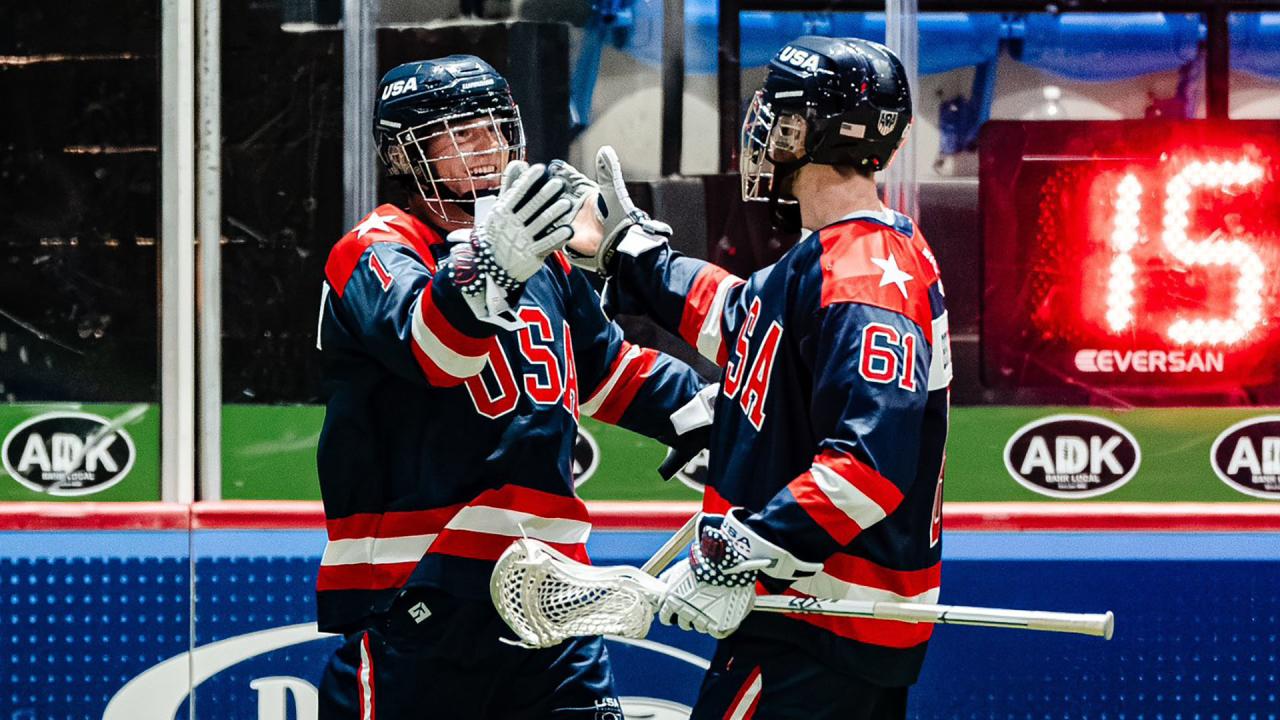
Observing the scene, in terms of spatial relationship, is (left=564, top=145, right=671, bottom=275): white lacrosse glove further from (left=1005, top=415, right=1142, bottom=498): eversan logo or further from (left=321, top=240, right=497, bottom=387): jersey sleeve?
(left=1005, top=415, right=1142, bottom=498): eversan logo

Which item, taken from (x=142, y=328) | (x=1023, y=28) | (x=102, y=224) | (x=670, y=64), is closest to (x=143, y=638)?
(x=142, y=328)

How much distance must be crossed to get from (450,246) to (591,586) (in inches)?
27.9

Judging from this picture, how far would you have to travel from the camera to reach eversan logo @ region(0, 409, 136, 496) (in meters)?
3.89

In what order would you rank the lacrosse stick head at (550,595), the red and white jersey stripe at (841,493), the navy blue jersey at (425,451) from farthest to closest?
the navy blue jersey at (425,451) < the lacrosse stick head at (550,595) < the red and white jersey stripe at (841,493)

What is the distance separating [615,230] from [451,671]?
865 mm

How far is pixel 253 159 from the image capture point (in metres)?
3.88

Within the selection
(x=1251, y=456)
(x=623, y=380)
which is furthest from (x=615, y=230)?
(x=1251, y=456)

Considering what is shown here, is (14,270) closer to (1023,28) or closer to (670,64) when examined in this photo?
(670,64)

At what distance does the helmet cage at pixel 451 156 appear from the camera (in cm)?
292

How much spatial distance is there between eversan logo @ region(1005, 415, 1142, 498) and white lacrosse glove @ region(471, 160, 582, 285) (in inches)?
67.3

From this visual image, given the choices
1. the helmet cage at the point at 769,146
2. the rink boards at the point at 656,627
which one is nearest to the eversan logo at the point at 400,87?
the helmet cage at the point at 769,146

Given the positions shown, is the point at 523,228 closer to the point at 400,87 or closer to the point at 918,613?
the point at 400,87

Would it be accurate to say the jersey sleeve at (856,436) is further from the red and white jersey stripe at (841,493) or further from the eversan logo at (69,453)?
the eversan logo at (69,453)

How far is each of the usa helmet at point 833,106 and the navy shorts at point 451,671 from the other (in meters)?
0.97
